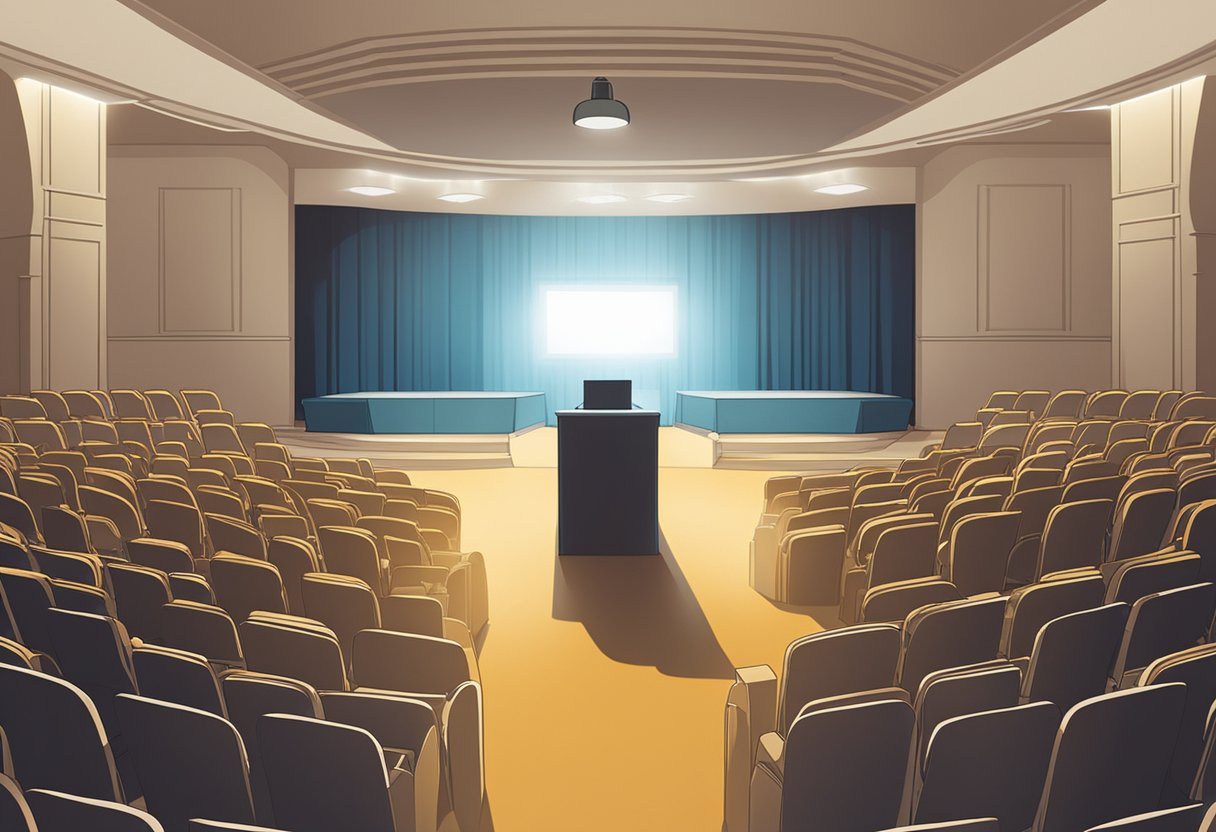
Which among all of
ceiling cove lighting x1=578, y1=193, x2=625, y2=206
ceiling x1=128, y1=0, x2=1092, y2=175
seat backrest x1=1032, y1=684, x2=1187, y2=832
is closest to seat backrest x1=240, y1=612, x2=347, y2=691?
seat backrest x1=1032, y1=684, x2=1187, y2=832

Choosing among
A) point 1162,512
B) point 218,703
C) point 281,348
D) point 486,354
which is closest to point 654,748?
point 218,703

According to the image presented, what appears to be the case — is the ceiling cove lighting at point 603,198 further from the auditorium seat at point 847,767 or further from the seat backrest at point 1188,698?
the auditorium seat at point 847,767

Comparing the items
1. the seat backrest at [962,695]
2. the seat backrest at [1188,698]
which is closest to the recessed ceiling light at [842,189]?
the seat backrest at [1188,698]

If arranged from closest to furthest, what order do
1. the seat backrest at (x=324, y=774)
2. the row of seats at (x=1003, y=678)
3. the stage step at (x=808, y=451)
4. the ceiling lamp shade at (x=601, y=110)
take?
the seat backrest at (x=324, y=774)
the row of seats at (x=1003, y=678)
the ceiling lamp shade at (x=601, y=110)
the stage step at (x=808, y=451)

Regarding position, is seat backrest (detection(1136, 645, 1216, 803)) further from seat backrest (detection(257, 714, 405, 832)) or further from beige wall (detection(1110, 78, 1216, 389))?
beige wall (detection(1110, 78, 1216, 389))

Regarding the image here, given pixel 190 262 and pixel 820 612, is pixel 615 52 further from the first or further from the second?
pixel 190 262

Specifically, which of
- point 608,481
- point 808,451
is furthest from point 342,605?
point 808,451

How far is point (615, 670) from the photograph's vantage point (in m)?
3.99

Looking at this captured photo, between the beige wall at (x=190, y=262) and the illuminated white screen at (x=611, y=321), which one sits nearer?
the beige wall at (x=190, y=262)

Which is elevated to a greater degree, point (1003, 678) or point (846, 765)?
point (1003, 678)

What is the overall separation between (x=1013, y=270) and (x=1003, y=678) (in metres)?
12.4

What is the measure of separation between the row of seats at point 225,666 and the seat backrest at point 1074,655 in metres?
1.43

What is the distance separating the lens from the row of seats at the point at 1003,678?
187 cm

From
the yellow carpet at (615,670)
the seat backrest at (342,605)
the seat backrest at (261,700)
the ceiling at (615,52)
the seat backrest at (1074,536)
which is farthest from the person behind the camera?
the ceiling at (615,52)
